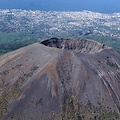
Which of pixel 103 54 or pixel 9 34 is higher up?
pixel 103 54

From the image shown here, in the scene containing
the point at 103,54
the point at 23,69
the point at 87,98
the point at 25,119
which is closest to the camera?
the point at 25,119

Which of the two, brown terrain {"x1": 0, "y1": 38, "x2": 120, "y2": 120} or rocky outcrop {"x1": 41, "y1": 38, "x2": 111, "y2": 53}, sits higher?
brown terrain {"x1": 0, "y1": 38, "x2": 120, "y2": 120}

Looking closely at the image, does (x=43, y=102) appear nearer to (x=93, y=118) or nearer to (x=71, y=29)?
(x=93, y=118)

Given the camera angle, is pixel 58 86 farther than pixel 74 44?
No

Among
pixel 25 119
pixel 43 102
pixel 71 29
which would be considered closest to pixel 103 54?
pixel 43 102

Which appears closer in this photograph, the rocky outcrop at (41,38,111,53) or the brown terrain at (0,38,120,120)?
the brown terrain at (0,38,120,120)

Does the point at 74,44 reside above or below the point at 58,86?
below

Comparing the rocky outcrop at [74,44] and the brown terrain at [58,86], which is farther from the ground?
the brown terrain at [58,86]

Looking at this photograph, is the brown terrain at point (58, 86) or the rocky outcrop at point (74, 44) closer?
the brown terrain at point (58, 86)
